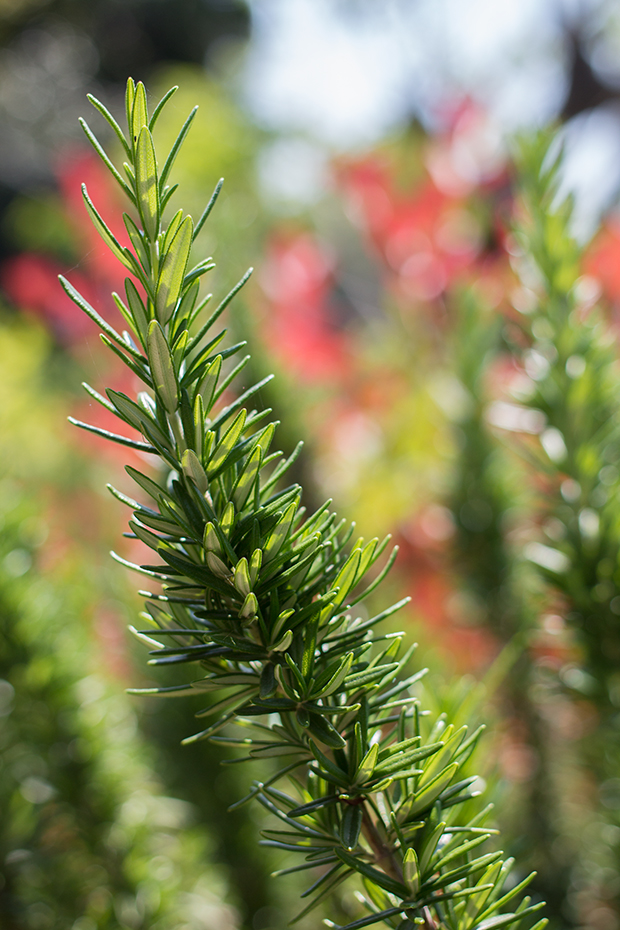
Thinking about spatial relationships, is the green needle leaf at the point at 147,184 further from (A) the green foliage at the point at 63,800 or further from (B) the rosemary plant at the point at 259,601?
(A) the green foliage at the point at 63,800

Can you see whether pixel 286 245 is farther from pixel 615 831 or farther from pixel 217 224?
pixel 615 831

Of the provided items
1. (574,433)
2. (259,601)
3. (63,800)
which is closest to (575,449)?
(574,433)

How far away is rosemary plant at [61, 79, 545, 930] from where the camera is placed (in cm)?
18

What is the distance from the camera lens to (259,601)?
0.63 ft

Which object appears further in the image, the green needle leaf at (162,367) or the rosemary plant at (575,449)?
the rosemary plant at (575,449)

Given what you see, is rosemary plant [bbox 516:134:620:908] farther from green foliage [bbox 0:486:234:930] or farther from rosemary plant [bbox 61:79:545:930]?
green foliage [bbox 0:486:234:930]

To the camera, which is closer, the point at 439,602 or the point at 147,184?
the point at 147,184

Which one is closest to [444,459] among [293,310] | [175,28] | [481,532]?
[481,532]

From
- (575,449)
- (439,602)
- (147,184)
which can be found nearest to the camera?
(147,184)

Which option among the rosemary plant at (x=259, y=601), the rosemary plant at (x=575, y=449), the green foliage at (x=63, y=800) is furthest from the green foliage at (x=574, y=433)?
the green foliage at (x=63, y=800)

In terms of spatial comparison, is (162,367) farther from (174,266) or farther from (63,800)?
(63,800)

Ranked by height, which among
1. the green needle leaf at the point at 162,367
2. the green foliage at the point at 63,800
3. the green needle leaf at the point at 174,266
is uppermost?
the green needle leaf at the point at 174,266

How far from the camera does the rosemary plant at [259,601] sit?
6.9 inches

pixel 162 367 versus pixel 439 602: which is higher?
pixel 162 367
